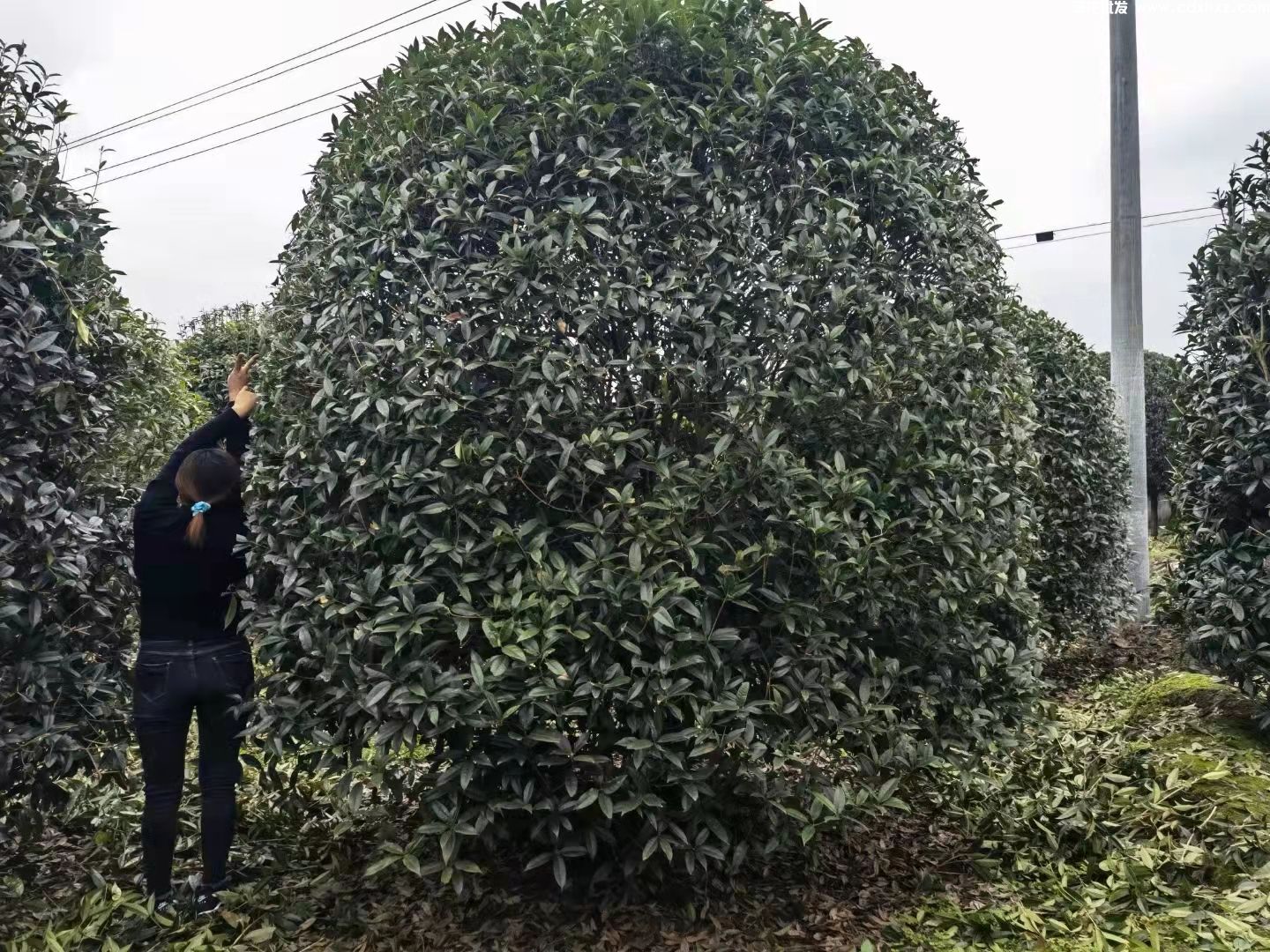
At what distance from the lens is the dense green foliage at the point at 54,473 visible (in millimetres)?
3758

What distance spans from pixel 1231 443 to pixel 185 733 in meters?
5.29

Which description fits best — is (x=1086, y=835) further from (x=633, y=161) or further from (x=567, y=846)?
(x=633, y=161)

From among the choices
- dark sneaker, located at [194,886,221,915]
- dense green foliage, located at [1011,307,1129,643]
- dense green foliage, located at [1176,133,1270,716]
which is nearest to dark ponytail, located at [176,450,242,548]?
dark sneaker, located at [194,886,221,915]

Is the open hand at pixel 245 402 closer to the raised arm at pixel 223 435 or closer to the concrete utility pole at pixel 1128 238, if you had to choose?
the raised arm at pixel 223 435

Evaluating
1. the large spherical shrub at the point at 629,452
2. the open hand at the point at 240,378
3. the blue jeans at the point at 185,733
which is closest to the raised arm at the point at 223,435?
the open hand at the point at 240,378

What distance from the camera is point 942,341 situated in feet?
12.8

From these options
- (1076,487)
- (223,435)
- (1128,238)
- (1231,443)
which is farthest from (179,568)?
(1128,238)

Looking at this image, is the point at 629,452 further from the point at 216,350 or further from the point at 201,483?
the point at 216,350

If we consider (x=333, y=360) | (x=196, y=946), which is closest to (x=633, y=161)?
(x=333, y=360)

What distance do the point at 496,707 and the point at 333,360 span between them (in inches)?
55.6

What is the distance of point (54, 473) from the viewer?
4023 millimetres

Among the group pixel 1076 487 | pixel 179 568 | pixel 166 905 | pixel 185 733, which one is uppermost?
pixel 1076 487

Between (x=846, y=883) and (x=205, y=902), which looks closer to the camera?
(x=205, y=902)

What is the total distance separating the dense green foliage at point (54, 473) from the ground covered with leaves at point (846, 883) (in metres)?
0.56
